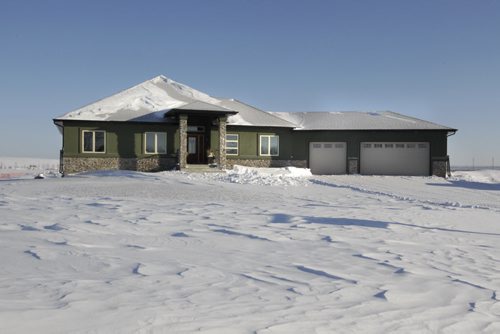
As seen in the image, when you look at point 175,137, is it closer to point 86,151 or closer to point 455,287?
point 86,151

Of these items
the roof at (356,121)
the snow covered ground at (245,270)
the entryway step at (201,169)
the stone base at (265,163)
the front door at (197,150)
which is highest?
the roof at (356,121)

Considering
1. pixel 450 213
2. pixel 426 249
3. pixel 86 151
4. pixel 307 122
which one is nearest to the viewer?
pixel 426 249

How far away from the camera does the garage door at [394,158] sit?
28.6 meters

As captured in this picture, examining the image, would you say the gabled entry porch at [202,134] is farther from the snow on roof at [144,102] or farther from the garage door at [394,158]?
the garage door at [394,158]

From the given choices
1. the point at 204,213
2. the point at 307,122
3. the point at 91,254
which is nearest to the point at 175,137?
the point at 307,122

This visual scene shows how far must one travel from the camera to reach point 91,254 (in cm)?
571

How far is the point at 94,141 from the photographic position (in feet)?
83.5

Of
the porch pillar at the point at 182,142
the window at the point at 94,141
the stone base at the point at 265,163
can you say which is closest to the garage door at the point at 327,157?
the stone base at the point at 265,163

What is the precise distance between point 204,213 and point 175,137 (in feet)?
55.4

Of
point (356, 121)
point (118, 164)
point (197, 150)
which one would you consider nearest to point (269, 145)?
point (197, 150)

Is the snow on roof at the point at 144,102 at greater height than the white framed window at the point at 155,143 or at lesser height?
greater

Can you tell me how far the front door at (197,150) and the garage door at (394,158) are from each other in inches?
434

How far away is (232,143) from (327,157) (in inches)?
271

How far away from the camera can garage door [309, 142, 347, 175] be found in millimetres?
29188
